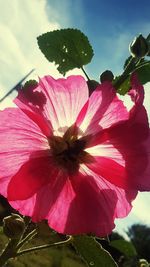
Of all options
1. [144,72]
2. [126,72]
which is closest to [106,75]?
[126,72]

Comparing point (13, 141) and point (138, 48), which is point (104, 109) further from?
point (138, 48)

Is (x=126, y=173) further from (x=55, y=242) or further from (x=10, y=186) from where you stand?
(x=55, y=242)

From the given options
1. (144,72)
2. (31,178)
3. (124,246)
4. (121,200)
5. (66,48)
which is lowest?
(124,246)

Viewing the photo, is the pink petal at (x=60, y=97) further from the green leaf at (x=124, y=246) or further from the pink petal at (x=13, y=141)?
the green leaf at (x=124, y=246)

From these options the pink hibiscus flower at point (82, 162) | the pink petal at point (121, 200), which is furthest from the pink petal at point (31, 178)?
the pink petal at point (121, 200)

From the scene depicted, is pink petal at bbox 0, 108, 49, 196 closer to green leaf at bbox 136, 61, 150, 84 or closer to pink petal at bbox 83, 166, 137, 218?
pink petal at bbox 83, 166, 137, 218

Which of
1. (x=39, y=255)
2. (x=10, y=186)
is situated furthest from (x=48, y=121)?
(x=39, y=255)

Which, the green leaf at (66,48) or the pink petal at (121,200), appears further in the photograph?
the green leaf at (66,48)
